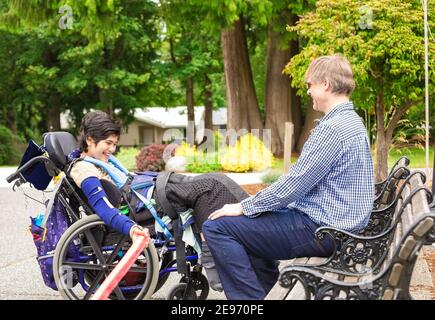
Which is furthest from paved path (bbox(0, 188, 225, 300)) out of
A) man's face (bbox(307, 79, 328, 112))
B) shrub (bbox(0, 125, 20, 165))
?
shrub (bbox(0, 125, 20, 165))

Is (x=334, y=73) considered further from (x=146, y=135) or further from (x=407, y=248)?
(x=146, y=135)

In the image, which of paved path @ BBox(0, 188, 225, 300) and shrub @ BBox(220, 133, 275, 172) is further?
shrub @ BBox(220, 133, 275, 172)

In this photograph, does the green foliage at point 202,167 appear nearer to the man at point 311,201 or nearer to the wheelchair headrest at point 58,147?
the wheelchair headrest at point 58,147

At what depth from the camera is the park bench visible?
3.05 meters

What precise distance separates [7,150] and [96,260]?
3177 centimetres

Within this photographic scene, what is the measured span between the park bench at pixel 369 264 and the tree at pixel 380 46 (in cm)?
773

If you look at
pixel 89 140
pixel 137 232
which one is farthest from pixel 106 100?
pixel 137 232

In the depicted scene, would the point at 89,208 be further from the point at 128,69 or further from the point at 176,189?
the point at 128,69

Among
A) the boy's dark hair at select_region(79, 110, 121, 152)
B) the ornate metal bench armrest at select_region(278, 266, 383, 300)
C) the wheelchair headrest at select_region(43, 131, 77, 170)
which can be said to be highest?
the boy's dark hair at select_region(79, 110, 121, 152)

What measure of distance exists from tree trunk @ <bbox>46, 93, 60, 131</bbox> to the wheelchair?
38.7m

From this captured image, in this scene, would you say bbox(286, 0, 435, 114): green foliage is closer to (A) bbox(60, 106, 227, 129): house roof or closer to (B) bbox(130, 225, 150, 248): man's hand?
(B) bbox(130, 225, 150, 248): man's hand

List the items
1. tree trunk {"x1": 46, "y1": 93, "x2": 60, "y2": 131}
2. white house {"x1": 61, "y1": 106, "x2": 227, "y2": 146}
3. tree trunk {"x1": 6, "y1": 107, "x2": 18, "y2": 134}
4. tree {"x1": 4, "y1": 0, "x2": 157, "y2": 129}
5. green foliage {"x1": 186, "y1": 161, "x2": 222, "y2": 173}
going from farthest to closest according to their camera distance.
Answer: white house {"x1": 61, "y1": 106, "x2": 227, "y2": 146}, tree trunk {"x1": 6, "y1": 107, "x2": 18, "y2": 134}, tree trunk {"x1": 46, "y1": 93, "x2": 60, "y2": 131}, tree {"x1": 4, "y1": 0, "x2": 157, "y2": 129}, green foliage {"x1": 186, "y1": 161, "x2": 222, "y2": 173}

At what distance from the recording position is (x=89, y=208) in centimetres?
496
